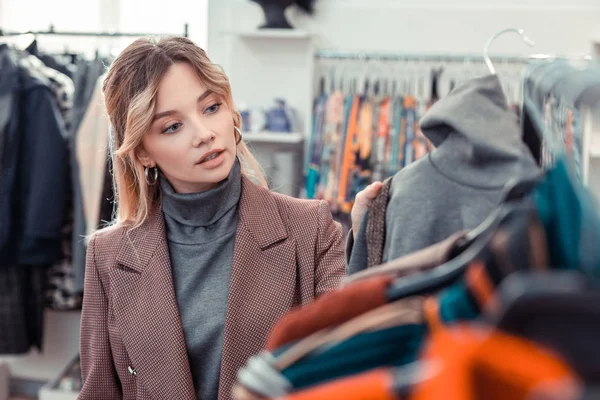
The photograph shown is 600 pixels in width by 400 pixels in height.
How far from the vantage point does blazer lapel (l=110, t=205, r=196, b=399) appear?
1.55 meters

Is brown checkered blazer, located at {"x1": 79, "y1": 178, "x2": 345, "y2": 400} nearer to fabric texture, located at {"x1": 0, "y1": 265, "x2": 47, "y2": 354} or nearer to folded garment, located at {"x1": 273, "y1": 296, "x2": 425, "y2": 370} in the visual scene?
folded garment, located at {"x1": 273, "y1": 296, "x2": 425, "y2": 370}

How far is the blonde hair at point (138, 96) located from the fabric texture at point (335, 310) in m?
0.96

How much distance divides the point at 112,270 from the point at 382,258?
2.71 ft

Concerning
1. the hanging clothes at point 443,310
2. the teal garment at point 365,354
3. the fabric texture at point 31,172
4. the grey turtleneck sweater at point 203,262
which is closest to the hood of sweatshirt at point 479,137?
the hanging clothes at point 443,310

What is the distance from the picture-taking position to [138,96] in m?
1.53

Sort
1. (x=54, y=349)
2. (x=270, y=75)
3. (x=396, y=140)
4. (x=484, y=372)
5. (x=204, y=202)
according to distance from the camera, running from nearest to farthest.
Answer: (x=484, y=372)
(x=204, y=202)
(x=396, y=140)
(x=270, y=75)
(x=54, y=349)

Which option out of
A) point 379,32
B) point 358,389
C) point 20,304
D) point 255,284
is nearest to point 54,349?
point 20,304

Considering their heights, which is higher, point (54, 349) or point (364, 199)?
point (364, 199)

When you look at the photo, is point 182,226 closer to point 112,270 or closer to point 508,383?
point 112,270

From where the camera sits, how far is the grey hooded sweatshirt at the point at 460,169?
896 mm

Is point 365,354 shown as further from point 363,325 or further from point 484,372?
point 484,372

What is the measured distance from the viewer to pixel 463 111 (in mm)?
924

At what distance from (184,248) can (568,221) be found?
122cm

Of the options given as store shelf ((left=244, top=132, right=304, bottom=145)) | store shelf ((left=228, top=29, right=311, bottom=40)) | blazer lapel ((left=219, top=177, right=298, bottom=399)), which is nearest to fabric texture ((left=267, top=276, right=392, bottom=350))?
blazer lapel ((left=219, top=177, right=298, bottom=399))
